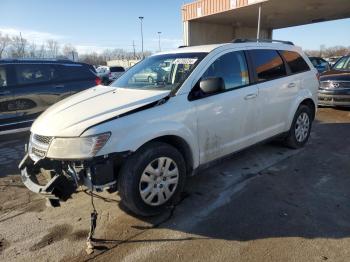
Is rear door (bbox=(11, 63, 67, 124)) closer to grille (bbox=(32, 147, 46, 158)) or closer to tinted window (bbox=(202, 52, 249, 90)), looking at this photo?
Answer: grille (bbox=(32, 147, 46, 158))

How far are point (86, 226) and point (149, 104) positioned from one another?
58.2 inches

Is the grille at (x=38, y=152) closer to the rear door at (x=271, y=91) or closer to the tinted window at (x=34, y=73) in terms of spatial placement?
the rear door at (x=271, y=91)

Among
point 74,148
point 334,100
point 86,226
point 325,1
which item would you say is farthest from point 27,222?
point 325,1

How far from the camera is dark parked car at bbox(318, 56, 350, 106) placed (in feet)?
29.3

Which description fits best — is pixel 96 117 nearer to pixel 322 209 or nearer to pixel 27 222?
pixel 27 222

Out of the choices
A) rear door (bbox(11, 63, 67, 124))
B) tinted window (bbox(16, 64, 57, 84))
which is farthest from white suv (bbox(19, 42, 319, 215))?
tinted window (bbox(16, 64, 57, 84))

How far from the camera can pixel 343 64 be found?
10344 mm

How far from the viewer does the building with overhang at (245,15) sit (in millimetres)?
17250

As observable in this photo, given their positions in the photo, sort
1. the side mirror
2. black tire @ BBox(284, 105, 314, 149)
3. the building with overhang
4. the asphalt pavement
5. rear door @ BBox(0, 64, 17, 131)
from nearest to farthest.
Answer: the asphalt pavement < the side mirror < black tire @ BBox(284, 105, 314, 149) < rear door @ BBox(0, 64, 17, 131) < the building with overhang

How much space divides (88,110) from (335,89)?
7939 millimetres

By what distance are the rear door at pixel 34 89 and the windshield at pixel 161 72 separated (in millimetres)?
2949

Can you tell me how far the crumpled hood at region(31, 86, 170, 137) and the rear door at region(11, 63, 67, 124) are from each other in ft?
10.7

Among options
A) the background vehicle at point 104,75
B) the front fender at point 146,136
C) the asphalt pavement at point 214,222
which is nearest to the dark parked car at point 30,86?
the background vehicle at point 104,75

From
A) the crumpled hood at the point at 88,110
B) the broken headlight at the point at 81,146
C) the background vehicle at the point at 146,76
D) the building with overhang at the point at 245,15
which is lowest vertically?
the broken headlight at the point at 81,146
